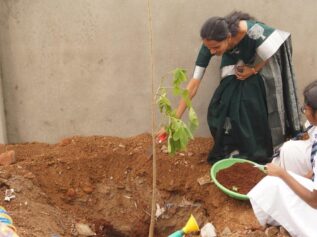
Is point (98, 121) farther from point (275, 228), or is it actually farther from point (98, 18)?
point (275, 228)

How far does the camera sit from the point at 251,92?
9.51ft

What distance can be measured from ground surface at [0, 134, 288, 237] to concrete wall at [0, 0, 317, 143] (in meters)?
0.26

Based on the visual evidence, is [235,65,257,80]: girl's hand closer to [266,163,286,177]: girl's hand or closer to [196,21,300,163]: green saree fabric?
[196,21,300,163]: green saree fabric

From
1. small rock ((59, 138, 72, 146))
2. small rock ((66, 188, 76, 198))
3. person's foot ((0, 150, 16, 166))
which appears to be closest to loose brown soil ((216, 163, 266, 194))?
small rock ((66, 188, 76, 198))

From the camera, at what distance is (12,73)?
3.25 metres

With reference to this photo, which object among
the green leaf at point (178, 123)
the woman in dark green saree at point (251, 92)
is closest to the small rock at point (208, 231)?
the woman in dark green saree at point (251, 92)

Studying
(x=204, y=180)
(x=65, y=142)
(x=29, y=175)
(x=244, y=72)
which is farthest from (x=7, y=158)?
(x=244, y=72)

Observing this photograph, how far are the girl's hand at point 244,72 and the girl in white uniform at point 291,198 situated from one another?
2.16 ft

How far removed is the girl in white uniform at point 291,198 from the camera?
6.86 ft

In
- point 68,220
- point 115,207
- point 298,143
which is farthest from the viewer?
point 115,207

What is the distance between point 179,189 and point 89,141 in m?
0.83

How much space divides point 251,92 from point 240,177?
569 millimetres

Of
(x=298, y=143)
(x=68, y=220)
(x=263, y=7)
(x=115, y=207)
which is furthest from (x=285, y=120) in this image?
(x=68, y=220)

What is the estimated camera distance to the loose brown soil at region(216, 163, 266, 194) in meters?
2.74
